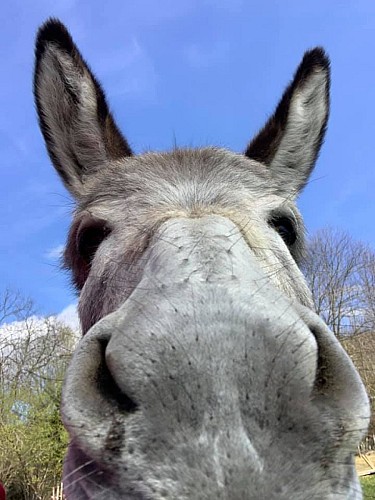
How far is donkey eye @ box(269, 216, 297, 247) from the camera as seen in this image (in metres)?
4.37

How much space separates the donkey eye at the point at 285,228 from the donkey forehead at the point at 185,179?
0.58 feet

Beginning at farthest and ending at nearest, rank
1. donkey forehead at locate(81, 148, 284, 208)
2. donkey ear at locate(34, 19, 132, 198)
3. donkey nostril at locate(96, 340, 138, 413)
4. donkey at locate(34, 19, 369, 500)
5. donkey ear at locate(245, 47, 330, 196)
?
donkey ear at locate(245, 47, 330, 196)
donkey ear at locate(34, 19, 132, 198)
donkey forehead at locate(81, 148, 284, 208)
donkey nostril at locate(96, 340, 138, 413)
donkey at locate(34, 19, 369, 500)

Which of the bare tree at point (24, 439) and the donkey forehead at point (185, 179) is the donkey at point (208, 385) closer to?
the donkey forehead at point (185, 179)

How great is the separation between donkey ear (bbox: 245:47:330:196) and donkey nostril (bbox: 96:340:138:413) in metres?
3.90

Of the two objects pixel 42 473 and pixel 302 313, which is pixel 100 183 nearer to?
pixel 302 313

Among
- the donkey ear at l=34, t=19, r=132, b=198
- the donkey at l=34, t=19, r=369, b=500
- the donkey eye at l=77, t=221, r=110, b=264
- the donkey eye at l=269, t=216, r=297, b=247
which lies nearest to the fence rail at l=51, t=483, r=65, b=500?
the donkey ear at l=34, t=19, r=132, b=198

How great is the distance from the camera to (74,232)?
195 inches

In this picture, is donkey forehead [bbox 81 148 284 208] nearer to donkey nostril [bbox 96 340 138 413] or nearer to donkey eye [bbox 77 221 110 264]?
donkey eye [bbox 77 221 110 264]

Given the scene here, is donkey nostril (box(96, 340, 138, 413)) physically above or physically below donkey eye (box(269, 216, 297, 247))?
below

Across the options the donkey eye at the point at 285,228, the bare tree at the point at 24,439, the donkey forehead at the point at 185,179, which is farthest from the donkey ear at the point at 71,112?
the bare tree at the point at 24,439

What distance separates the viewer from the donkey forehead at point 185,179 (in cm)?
409

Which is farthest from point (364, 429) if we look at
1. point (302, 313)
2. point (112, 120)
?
point (112, 120)

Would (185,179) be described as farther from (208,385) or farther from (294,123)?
(208,385)

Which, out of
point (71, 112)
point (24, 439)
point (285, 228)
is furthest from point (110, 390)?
point (24, 439)
